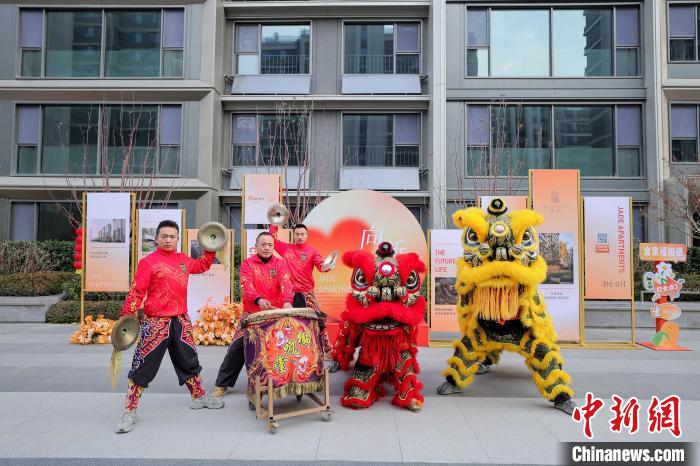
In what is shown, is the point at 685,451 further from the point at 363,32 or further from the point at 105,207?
the point at 363,32

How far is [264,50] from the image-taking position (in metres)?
16.1

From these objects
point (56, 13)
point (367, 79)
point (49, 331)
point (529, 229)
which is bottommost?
point (49, 331)

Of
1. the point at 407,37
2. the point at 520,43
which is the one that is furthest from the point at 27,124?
the point at 520,43

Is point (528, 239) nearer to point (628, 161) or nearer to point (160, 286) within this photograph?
point (160, 286)

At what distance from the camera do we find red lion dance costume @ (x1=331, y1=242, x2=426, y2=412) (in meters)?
4.77

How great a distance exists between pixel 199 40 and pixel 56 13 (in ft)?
15.7

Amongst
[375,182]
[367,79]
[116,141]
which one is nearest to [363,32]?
[367,79]

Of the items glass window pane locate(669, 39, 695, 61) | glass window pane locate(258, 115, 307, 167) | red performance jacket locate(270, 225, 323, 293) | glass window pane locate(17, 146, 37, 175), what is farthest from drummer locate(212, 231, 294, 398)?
glass window pane locate(669, 39, 695, 61)

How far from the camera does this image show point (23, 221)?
15.2 meters

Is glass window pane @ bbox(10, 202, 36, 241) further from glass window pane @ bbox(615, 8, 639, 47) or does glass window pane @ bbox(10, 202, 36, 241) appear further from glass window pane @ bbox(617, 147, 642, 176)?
glass window pane @ bbox(615, 8, 639, 47)

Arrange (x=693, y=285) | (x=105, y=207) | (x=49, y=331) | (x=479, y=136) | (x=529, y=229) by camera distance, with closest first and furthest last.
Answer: (x=529, y=229), (x=105, y=207), (x=49, y=331), (x=693, y=285), (x=479, y=136)

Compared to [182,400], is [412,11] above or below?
above

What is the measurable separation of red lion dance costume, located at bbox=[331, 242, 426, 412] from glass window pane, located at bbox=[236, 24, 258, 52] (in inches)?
519

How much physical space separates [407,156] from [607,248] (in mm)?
8377
